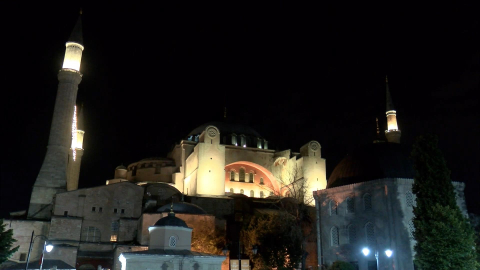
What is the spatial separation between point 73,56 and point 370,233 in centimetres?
2975

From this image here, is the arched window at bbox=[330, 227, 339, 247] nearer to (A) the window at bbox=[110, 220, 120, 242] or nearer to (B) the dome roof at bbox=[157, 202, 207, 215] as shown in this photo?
(B) the dome roof at bbox=[157, 202, 207, 215]

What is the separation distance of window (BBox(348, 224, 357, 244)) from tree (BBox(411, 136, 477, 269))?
814 centimetres

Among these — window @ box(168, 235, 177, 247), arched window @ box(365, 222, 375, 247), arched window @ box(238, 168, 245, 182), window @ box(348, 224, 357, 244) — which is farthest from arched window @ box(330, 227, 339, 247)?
arched window @ box(238, 168, 245, 182)

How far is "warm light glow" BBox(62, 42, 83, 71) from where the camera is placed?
127ft

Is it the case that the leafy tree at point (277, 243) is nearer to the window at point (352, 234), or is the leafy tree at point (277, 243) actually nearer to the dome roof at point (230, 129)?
the window at point (352, 234)

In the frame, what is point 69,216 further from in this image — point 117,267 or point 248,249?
point 248,249

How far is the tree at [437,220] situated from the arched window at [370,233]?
6.99 meters

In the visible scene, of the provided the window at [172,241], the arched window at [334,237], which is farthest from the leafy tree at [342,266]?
the window at [172,241]

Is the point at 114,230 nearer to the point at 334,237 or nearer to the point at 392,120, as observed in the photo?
the point at 334,237

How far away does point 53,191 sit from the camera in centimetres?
3447

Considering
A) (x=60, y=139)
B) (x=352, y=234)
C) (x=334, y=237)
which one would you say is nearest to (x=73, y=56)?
(x=60, y=139)

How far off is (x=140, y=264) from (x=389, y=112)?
33910 mm

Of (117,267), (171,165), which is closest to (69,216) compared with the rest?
(117,267)

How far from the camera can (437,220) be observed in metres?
20.2
